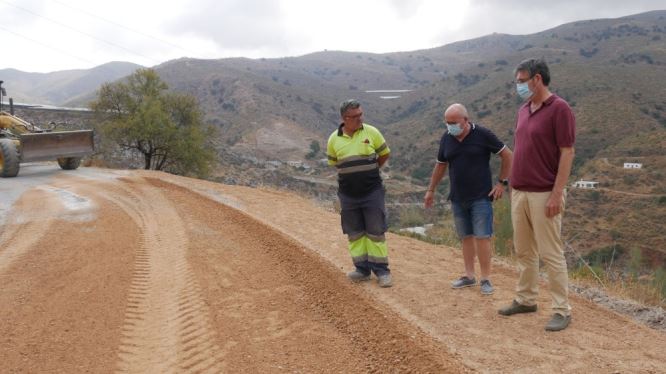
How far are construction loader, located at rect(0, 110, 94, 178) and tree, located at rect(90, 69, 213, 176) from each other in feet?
32.7

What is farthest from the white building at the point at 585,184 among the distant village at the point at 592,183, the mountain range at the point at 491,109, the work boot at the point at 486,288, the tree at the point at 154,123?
the work boot at the point at 486,288

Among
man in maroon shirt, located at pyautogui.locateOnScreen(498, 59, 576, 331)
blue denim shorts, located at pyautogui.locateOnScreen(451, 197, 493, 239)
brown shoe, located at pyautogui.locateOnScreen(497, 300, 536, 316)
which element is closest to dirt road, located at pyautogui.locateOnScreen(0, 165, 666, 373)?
brown shoe, located at pyautogui.locateOnScreen(497, 300, 536, 316)

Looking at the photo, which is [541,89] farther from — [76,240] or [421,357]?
[76,240]

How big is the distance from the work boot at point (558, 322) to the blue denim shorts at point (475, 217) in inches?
41.8

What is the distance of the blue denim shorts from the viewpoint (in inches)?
206

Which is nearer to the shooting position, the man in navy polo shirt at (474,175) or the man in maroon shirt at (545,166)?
the man in maroon shirt at (545,166)

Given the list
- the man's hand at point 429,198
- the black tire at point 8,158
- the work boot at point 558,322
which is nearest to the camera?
the work boot at point 558,322

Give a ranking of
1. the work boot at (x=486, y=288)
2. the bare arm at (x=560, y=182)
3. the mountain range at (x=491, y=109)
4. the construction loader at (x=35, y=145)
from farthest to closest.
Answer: the mountain range at (x=491, y=109) < the construction loader at (x=35, y=145) < the work boot at (x=486, y=288) < the bare arm at (x=560, y=182)

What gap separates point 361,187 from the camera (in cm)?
570

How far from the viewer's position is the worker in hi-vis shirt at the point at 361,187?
5.60 meters

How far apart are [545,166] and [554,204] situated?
325 mm

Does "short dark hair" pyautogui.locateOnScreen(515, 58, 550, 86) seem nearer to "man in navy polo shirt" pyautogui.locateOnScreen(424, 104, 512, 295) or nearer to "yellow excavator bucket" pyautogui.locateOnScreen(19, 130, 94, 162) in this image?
"man in navy polo shirt" pyautogui.locateOnScreen(424, 104, 512, 295)

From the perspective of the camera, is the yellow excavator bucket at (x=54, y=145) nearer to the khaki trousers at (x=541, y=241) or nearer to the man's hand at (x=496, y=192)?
the man's hand at (x=496, y=192)

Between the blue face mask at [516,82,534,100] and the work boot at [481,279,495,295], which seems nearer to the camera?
the blue face mask at [516,82,534,100]
